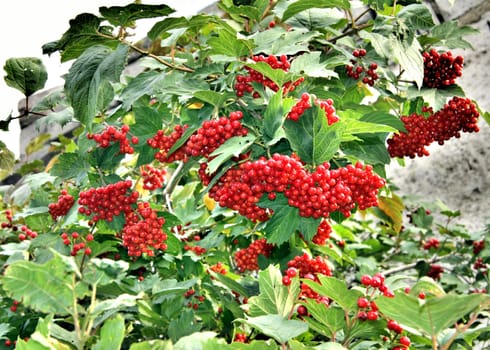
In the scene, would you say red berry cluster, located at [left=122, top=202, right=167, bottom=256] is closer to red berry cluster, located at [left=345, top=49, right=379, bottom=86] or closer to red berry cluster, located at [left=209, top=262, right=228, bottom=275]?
red berry cluster, located at [left=209, top=262, right=228, bottom=275]

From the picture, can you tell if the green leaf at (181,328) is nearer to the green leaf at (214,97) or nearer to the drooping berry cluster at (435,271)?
the green leaf at (214,97)

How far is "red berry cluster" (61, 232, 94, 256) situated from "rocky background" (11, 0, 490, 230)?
90.7 inches

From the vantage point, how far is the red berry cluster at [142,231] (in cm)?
165

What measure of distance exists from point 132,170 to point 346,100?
78cm

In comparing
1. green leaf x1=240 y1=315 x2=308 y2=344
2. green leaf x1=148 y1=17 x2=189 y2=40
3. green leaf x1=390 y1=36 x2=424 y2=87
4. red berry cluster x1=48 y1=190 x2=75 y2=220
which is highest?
green leaf x1=148 y1=17 x2=189 y2=40

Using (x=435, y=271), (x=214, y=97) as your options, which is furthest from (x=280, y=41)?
(x=435, y=271)

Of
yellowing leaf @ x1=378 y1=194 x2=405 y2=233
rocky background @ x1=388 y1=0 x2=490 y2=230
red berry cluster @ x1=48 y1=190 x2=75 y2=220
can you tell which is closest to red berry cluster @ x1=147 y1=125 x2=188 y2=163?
red berry cluster @ x1=48 y1=190 x2=75 y2=220

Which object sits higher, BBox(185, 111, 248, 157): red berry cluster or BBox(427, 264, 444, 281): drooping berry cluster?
BBox(185, 111, 248, 157): red berry cluster

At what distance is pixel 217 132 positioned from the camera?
4.45 ft

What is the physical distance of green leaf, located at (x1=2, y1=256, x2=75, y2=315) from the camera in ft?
3.24

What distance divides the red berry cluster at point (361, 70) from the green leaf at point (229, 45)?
0.45 metres

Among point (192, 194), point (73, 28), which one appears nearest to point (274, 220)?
point (73, 28)

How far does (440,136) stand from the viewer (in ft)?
6.10

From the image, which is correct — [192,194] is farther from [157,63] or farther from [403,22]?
[403,22]
